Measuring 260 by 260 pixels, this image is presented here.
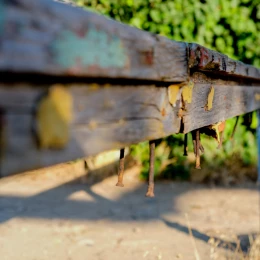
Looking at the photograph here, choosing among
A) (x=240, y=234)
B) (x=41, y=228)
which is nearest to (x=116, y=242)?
(x=41, y=228)

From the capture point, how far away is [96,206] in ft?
15.2

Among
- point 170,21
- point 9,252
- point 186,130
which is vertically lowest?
point 9,252

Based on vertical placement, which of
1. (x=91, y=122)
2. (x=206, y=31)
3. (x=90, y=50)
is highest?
(x=206, y=31)

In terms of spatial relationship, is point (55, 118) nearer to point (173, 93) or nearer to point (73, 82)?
point (73, 82)

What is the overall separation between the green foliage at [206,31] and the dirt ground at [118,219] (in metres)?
0.37

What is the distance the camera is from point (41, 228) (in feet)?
12.8

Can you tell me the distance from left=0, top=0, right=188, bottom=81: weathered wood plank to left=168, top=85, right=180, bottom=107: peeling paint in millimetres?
223

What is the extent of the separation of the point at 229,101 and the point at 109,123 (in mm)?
1362

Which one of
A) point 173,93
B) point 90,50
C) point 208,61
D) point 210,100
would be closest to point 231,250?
point 210,100

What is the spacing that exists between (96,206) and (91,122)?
12.9 feet

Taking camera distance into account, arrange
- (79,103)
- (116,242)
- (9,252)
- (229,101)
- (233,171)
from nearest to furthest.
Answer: (79,103) → (229,101) → (9,252) → (116,242) → (233,171)

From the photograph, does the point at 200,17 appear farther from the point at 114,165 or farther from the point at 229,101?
the point at 229,101

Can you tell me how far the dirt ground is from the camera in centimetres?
335

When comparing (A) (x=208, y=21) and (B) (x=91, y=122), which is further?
(A) (x=208, y=21)
